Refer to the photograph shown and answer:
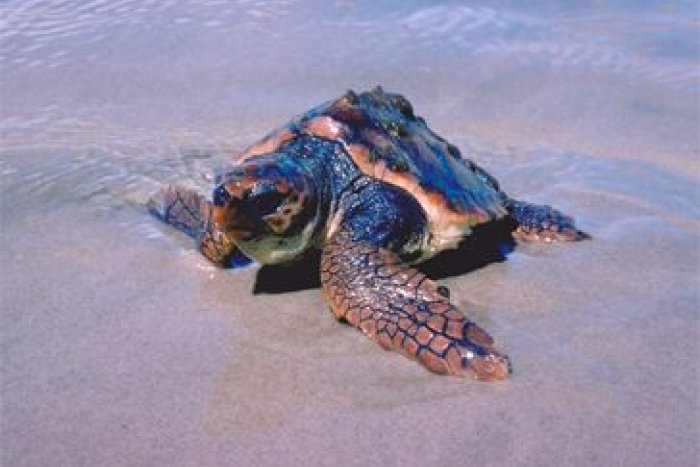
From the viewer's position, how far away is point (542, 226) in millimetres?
4121

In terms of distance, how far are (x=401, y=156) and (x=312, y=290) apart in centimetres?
67

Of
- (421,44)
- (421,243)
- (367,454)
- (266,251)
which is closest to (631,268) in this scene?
(421,243)

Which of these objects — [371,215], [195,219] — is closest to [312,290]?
[371,215]

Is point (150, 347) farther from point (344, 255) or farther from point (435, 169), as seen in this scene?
point (435, 169)

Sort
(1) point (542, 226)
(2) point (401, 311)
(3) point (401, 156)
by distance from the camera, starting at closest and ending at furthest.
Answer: (2) point (401, 311)
(3) point (401, 156)
(1) point (542, 226)

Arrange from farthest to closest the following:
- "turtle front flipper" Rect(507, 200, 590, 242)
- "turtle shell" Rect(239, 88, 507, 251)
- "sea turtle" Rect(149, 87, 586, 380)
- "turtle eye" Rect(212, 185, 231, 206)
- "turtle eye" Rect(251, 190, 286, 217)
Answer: "turtle front flipper" Rect(507, 200, 590, 242) → "turtle shell" Rect(239, 88, 507, 251) → "turtle eye" Rect(251, 190, 286, 217) → "turtle eye" Rect(212, 185, 231, 206) → "sea turtle" Rect(149, 87, 586, 380)

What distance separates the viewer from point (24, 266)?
3723 mm

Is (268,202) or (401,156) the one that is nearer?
(268,202)

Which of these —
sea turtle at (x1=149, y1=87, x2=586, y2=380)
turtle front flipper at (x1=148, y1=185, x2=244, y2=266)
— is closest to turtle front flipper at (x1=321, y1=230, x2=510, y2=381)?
sea turtle at (x1=149, y1=87, x2=586, y2=380)

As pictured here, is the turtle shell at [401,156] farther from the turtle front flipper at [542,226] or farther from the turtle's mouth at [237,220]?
the turtle's mouth at [237,220]

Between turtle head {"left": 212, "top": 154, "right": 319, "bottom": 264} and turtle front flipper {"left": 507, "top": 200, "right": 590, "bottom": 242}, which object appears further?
turtle front flipper {"left": 507, "top": 200, "right": 590, "bottom": 242}

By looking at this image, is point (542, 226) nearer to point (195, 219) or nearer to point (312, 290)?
point (312, 290)

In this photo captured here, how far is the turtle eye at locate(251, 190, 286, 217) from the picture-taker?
3221mm

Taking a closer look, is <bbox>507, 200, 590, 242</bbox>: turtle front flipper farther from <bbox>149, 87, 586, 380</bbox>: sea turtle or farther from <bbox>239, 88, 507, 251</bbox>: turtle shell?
<bbox>239, 88, 507, 251</bbox>: turtle shell
